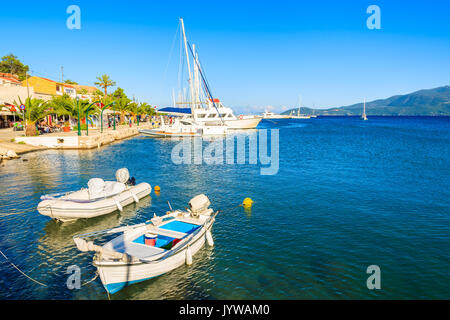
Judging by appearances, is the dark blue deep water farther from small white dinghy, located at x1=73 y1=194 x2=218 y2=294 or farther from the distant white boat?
the distant white boat

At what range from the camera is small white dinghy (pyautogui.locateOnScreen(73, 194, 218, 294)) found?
29.5 ft

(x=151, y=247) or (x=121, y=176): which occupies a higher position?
(x=121, y=176)

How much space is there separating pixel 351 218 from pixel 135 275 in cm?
1261

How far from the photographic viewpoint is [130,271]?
9.12 meters

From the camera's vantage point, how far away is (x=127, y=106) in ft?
258

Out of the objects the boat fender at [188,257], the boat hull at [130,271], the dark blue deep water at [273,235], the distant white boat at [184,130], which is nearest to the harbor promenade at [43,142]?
the dark blue deep water at [273,235]

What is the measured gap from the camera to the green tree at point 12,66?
8556 cm

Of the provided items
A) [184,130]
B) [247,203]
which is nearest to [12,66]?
[184,130]

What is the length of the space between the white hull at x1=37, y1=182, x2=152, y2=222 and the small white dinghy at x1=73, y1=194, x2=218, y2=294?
2304 mm

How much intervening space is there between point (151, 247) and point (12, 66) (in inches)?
4168

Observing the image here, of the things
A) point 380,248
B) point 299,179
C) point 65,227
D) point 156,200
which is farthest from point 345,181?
point 65,227

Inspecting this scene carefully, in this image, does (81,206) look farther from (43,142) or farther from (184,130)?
(184,130)

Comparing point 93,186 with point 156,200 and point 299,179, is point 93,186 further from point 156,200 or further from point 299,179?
point 299,179

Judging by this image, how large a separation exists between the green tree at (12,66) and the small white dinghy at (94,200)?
9050 centimetres
